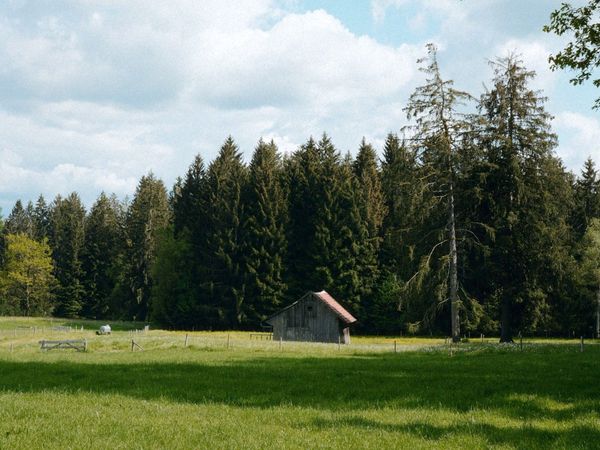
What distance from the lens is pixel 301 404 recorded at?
1697cm

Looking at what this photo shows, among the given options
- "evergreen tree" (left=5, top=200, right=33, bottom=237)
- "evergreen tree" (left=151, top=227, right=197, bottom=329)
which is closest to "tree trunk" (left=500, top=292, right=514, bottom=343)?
"evergreen tree" (left=151, top=227, right=197, bottom=329)

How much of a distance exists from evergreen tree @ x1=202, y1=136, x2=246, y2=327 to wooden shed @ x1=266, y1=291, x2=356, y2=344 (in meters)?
13.8

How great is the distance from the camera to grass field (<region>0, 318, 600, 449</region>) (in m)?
12.4

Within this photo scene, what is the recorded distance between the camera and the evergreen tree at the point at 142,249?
92000mm

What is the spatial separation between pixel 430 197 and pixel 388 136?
42.1 metres

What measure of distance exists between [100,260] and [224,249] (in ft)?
118

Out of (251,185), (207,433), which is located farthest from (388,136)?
(207,433)

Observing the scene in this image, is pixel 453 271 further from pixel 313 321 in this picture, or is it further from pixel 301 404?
pixel 301 404

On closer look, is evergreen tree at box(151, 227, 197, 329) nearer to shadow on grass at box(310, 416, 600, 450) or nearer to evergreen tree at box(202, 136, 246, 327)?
evergreen tree at box(202, 136, 246, 327)

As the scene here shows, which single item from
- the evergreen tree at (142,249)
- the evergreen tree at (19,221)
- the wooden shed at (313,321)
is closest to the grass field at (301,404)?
the wooden shed at (313,321)

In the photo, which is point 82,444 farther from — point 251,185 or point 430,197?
point 251,185

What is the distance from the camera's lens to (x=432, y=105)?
46.2 metres

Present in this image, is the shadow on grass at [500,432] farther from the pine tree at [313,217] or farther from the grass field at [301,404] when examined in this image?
the pine tree at [313,217]

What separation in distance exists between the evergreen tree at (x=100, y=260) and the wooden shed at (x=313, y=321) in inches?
1738
